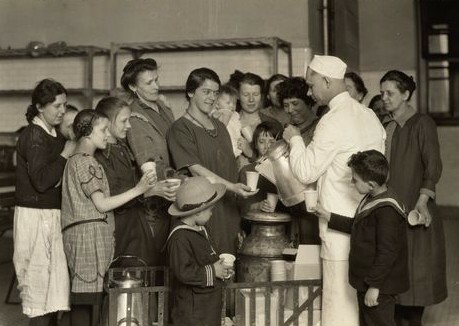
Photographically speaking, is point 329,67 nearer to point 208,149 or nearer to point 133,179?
point 208,149

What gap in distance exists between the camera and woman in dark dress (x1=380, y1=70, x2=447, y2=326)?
4.49 metres

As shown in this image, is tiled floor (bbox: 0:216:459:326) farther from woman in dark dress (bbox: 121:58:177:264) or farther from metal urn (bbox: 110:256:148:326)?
metal urn (bbox: 110:256:148:326)

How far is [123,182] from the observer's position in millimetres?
4168

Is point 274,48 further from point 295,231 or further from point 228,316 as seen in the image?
point 228,316

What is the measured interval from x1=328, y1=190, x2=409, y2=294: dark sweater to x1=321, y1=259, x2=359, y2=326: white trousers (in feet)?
0.47

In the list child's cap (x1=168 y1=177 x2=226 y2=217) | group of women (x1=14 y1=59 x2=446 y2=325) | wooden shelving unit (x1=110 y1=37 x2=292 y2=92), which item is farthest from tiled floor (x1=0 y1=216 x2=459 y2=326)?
wooden shelving unit (x1=110 y1=37 x2=292 y2=92)

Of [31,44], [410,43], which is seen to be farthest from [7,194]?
[410,43]

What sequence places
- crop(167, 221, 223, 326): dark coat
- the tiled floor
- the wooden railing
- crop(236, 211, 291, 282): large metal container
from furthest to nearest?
the tiled floor < crop(236, 211, 291, 282): large metal container < the wooden railing < crop(167, 221, 223, 326): dark coat

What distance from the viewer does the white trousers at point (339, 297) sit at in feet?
12.2

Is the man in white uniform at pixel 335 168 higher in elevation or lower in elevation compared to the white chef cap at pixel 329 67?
lower

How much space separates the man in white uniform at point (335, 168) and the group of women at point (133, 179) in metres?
0.50

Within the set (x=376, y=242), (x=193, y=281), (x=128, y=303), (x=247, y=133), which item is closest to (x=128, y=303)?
(x=128, y=303)

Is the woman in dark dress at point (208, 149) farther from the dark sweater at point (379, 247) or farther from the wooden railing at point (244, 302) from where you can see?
the dark sweater at point (379, 247)

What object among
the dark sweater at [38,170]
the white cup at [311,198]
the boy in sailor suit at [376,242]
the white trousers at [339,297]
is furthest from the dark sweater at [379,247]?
the dark sweater at [38,170]
